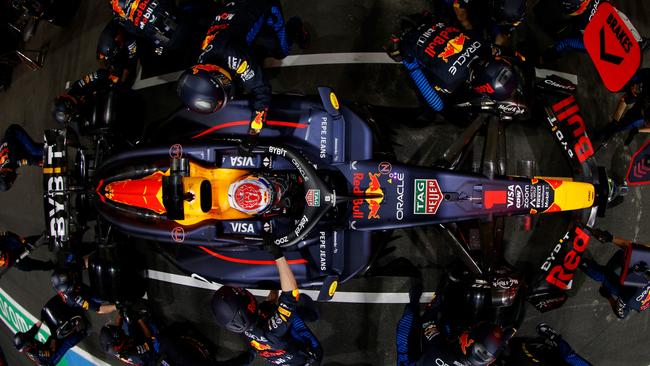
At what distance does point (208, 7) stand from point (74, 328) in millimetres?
4780

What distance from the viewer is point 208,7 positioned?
17.9 ft

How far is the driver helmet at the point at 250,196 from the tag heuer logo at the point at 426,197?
1.57 meters

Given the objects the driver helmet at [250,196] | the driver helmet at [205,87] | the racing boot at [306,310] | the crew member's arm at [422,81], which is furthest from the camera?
the racing boot at [306,310]

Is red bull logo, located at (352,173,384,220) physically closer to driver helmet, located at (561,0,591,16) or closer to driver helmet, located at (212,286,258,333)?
driver helmet, located at (212,286,258,333)

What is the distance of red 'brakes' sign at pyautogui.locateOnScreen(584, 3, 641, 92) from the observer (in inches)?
172

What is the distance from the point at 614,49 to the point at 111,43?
5815 mm

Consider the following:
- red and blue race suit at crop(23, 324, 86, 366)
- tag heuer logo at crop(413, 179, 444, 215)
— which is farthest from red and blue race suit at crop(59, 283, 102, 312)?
tag heuer logo at crop(413, 179, 444, 215)

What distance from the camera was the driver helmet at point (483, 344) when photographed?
4.28m

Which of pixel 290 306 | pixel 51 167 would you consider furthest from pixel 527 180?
pixel 51 167

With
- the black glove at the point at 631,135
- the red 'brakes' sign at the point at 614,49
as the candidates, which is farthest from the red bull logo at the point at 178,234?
the black glove at the point at 631,135

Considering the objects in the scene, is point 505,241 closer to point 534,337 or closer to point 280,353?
point 534,337

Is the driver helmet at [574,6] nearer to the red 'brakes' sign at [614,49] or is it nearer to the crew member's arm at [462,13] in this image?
the red 'brakes' sign at [614,49]

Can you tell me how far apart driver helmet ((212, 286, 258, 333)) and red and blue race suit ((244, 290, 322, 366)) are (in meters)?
0.18

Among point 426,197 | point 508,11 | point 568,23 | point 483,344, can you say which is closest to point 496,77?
point 508,11
